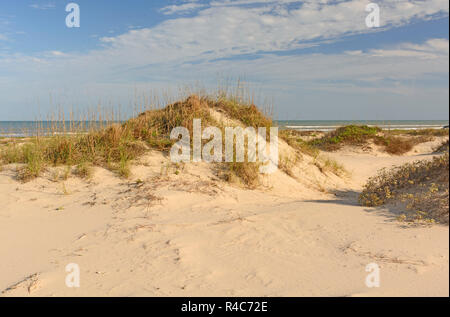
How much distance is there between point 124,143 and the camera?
718 cm

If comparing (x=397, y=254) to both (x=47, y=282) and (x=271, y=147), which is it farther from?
(x=271, y=147)

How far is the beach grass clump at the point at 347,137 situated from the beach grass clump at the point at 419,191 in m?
8.78

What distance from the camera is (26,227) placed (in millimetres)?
4781


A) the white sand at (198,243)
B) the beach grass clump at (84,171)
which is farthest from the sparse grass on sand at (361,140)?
the beach grass clump at (84,171)

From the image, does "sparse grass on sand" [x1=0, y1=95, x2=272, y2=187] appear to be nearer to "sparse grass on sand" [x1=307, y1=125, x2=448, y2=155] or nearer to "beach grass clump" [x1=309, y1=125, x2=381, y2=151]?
"beach grass clump" [x1=309, y1=125, x2=381, y2=151]

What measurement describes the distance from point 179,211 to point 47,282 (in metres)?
2.18

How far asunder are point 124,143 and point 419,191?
5397 millimetres

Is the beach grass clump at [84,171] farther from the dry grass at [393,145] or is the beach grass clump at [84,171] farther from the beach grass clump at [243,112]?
the dry grass at [393,145]

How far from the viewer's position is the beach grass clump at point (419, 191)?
3772 mm

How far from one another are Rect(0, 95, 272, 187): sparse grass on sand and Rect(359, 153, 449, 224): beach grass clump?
2.30 metres

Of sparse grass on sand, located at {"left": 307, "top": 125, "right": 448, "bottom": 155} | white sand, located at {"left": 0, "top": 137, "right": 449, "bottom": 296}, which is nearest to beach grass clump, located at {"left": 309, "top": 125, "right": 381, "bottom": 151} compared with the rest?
sparse grass on sand, located at {"left": 307, "top": 125, "right": 448, "bottom": 155}

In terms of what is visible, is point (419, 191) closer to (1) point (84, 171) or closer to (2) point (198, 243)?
(2) point (198, 243)

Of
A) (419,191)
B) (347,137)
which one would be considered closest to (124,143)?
(419,191)
